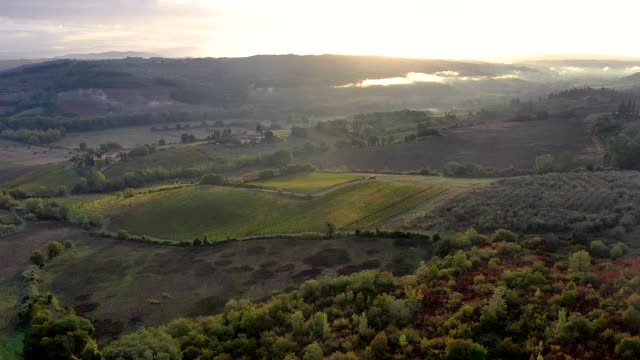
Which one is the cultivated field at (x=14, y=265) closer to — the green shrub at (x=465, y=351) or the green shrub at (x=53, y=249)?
the green shrub at (x=53, y=249)

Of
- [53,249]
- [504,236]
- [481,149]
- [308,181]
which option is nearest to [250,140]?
[308,181]

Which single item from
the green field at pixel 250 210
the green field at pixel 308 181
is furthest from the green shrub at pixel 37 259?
the green field at pixel 308 181

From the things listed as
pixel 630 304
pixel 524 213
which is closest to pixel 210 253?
pixel 524 213

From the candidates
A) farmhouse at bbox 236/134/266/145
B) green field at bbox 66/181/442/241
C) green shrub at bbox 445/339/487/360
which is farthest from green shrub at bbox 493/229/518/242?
farmhouse at bbox 236/134/266/145

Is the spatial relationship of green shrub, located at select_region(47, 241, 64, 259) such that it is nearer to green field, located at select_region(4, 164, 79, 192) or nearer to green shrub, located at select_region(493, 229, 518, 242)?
green shrub, located at select_region(493, 229, 518, 242)

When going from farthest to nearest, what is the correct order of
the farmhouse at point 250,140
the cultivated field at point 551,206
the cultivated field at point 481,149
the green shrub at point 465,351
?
1. the farmhouse at point 250,140
2. the cultivated field at point 481,149
3. the cultivated field at point 551,206
4. the green shrub at point 465,351

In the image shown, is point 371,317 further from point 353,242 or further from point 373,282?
point 353,242
